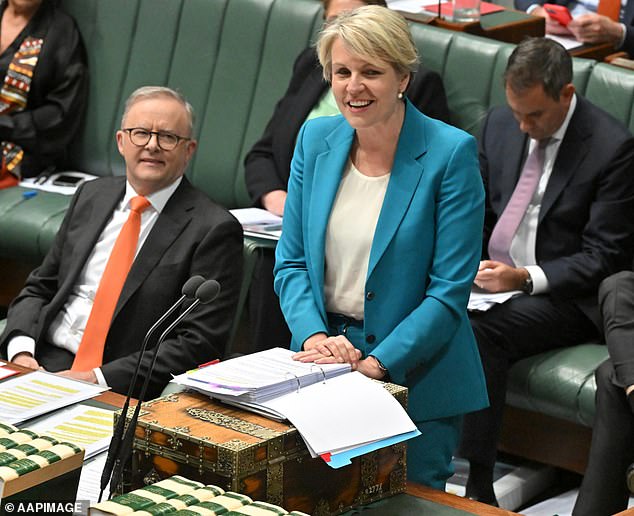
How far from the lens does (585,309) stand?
4.01 m

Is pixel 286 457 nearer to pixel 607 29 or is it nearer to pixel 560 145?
pixel 560 145

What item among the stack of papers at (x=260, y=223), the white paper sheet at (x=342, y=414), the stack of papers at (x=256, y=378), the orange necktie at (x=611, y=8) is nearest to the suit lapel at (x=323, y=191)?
the stack of papers at (x=256, y=378)

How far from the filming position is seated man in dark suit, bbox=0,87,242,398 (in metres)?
3.42

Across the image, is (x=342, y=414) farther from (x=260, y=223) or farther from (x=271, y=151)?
(x=271, y=151)

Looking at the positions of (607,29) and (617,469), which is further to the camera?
(607,29)

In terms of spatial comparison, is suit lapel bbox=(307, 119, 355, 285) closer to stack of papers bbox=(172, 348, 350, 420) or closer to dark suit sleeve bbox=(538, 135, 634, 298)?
stack of papers bbox=(172, 348, 350, 420)

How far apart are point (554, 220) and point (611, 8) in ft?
6.06

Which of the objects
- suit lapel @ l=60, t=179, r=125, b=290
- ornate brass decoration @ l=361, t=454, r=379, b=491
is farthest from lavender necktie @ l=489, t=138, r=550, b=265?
ornate brass decoration @ l=361, t=454, r=379, b=491

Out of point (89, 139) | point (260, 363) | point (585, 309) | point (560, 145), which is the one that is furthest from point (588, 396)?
point (89, 139)

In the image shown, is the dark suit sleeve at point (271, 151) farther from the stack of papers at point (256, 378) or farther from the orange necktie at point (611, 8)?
the stack of papers at point (256, 378)

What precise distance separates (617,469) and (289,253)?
1.10 meters

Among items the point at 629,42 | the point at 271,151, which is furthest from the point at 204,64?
the point at 629,42

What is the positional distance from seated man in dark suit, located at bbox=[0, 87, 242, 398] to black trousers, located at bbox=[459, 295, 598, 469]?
0.86 metres

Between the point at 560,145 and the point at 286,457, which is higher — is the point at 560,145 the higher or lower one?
the higher one
